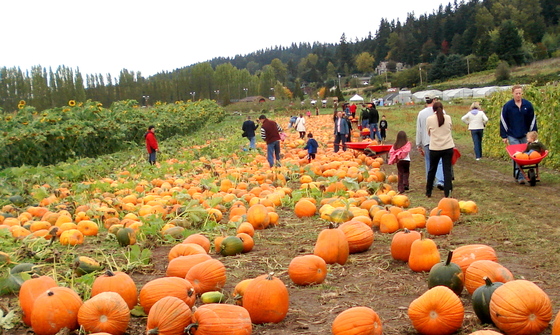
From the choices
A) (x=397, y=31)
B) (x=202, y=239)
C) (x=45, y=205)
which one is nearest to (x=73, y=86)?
(x=45, y=205)

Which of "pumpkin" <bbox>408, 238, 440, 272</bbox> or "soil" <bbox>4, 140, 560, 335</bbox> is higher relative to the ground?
"pumpkin" <bbox>408, 238, 440, 272</bbox>

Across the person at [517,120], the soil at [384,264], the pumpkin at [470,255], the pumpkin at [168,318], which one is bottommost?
the soil at [384,264]

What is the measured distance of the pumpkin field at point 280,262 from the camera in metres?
3.37

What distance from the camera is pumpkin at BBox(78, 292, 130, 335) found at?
11.1ft

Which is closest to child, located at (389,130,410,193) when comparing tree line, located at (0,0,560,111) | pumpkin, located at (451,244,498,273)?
pumpkin, located at (451,244,498,273)

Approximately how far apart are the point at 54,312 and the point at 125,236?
2686 mm

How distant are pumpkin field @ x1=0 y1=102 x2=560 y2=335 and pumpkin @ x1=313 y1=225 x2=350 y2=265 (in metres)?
0.01

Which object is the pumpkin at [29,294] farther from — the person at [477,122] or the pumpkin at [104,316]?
the person at [477,122]

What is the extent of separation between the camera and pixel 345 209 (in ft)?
22.2

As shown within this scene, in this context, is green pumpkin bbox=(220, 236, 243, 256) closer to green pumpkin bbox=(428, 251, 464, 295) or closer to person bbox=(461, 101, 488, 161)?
green pumpkin bbox=(428, 251, 464, 295)

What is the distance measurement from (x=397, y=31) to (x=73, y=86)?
486 ft

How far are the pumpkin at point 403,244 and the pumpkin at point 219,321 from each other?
7.09 ft

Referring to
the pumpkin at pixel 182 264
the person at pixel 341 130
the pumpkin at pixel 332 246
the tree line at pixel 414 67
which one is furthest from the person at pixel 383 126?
the tree line at pixel 414 67

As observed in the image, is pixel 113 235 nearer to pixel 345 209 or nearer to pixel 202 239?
pixel 202 239
